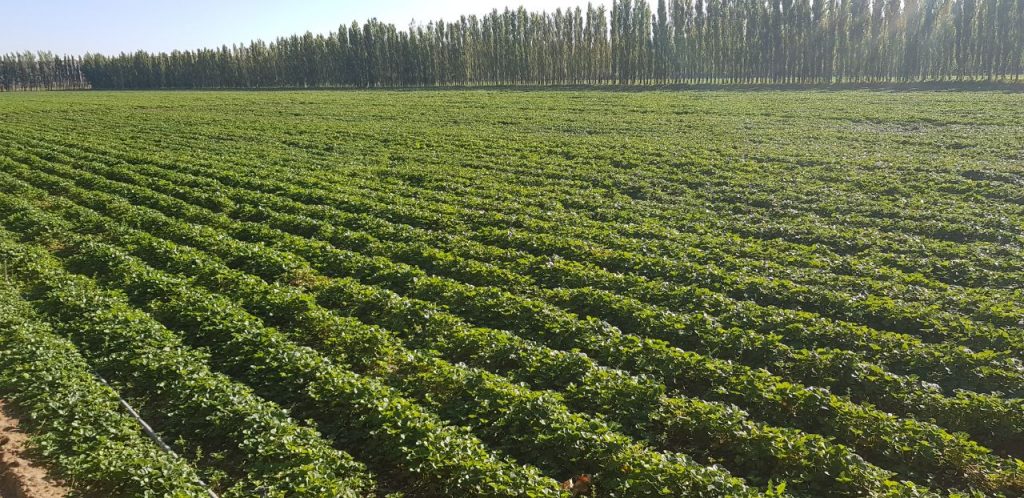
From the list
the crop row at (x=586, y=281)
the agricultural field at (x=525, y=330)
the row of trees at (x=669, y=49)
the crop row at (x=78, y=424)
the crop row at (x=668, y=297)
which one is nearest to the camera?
the crop row at (x=78, y=424)

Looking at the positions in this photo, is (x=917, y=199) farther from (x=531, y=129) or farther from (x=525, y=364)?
(x=531, y=129)

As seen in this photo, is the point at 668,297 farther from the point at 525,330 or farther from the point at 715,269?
the point at 525,330

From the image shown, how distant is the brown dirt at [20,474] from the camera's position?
24.2 ft

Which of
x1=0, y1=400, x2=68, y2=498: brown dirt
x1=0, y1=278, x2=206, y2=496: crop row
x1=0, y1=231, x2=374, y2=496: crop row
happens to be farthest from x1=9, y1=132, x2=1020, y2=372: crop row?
x1=0, y1=400, x2=68, y2=498: brown dirt

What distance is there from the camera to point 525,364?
32.7 feet

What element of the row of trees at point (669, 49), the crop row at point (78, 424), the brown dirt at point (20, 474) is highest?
the row of trees at point (669, 49)

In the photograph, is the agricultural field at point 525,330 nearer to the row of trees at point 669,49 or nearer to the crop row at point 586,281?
the crop row at point 586,281

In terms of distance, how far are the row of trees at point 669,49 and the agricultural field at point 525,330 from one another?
81.0 meters

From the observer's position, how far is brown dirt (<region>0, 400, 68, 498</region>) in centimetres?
739

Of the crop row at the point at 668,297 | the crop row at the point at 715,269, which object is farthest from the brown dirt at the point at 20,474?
the crop row at the point at 715,269

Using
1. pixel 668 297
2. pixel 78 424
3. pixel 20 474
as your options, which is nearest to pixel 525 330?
pixel 668 297

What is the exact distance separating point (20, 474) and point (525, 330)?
7.27 meters

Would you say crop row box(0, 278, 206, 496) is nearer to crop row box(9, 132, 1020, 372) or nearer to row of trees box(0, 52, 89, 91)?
crop row box(9, 132, 1020, 372)

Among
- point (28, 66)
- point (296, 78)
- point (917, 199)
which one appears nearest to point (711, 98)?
point (917, 199)
